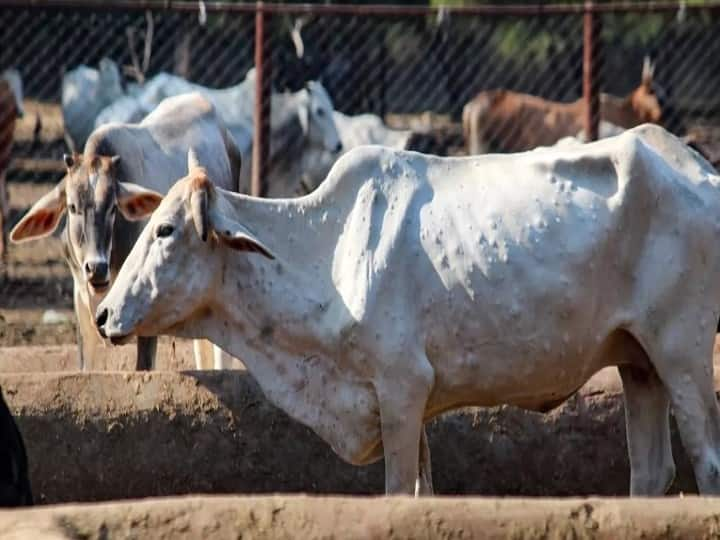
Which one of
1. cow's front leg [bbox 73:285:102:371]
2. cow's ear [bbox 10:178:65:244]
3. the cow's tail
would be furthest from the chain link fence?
cow's ear [bbox 10:178:65:244]

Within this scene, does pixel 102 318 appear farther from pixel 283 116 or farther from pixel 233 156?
pixel 283 116

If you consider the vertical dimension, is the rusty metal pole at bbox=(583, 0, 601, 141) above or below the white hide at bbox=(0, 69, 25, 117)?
above

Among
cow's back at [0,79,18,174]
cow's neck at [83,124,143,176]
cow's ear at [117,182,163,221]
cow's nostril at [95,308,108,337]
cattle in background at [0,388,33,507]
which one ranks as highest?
cow's neck at [83,124,143,176]

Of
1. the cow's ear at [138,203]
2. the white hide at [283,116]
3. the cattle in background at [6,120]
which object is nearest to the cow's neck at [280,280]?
the cow's ear at [138,203]

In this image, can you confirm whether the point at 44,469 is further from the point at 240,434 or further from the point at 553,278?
the point at 553,278

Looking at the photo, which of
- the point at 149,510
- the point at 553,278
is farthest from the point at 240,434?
the point at 149,510

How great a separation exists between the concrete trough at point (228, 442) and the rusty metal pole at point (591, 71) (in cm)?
489

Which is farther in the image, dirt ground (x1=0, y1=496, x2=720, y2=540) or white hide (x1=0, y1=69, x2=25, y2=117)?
white hide (x1=0, y1=69, x2=25, y2=117)

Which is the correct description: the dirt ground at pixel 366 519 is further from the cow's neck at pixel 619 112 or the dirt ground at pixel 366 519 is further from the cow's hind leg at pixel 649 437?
the cow's neck at pixel 619 112

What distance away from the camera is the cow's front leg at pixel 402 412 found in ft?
23.5

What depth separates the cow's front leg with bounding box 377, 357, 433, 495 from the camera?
23.5ft

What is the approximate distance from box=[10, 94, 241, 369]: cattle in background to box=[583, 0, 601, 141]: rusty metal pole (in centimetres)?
327

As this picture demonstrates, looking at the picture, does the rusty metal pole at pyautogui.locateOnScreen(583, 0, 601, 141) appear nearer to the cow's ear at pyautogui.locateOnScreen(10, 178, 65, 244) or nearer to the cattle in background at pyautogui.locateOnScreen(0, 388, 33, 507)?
the cow's ear at pyautogui.locateOnScreen(10, 178, 65, 244)

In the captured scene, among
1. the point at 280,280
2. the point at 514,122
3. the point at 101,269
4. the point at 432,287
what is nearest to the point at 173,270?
the point at 280,280
